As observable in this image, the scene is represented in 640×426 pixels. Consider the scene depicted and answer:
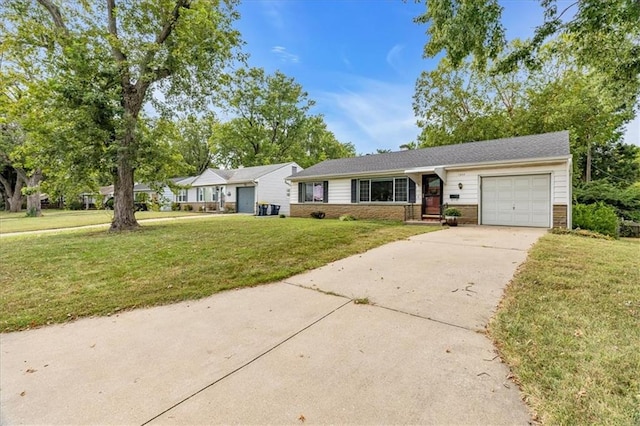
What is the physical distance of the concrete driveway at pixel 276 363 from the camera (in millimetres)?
1978

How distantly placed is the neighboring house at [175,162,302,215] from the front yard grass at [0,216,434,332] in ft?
44.3

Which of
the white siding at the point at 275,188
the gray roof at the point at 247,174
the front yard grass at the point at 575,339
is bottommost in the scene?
the front yard grass at the point at 575,339

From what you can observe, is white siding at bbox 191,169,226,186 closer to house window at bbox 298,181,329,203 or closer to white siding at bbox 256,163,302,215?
white siding at bbox 256,163,302,215

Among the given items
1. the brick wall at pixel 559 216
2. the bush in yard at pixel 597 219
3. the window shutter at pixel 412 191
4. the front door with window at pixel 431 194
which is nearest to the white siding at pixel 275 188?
the window shutter at pixel 412 191

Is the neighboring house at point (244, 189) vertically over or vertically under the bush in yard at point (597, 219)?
over

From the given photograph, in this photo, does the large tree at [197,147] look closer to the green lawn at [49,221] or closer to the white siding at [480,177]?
the green lawn at [49,221]

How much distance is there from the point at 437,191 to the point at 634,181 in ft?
70.0

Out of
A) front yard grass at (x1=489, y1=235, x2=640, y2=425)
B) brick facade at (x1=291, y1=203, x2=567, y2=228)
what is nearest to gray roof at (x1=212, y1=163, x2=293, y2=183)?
brick facade at (x1=291, y1=203, x2=567, y2=228)

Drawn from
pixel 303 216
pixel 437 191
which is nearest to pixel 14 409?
pixel 437 191

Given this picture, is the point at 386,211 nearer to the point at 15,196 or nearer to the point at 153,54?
the point at 153,54

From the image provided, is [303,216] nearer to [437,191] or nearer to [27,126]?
[437,191]

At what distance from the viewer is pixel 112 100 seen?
9578 mm

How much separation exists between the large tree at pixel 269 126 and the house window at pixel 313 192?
1597cm

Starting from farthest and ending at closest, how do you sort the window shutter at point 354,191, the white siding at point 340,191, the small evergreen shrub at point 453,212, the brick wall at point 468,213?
the white siding at point 340,191, the window shutter at point 354,191, the brick wall at point 468,213, the small evergreen shrub at point 453,212
